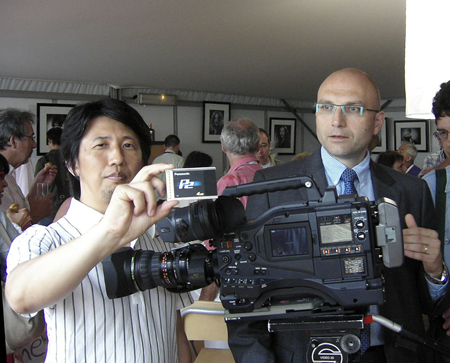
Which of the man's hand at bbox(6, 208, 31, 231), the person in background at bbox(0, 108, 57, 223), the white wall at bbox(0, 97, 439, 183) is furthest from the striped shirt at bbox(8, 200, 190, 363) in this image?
the white wall at bbox(0, 97, 439, 183)

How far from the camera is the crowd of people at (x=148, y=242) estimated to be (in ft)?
3.27

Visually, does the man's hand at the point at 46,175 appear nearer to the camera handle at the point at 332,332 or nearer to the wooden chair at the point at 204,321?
the wooden chair at the point at 204,321

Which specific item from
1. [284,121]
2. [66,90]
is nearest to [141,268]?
[66,90]

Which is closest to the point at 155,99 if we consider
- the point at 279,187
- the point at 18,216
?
the point at 18,216

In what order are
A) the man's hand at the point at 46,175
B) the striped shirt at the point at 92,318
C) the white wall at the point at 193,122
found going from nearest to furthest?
1. the striped shirt at the point at 92,318
2. the man's hand at the point at 46,175
3. the white wall at the point at 193,122

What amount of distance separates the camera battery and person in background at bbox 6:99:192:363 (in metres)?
0.09

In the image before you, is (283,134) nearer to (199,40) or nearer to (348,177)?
(199,40)

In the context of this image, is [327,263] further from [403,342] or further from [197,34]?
[197,34]

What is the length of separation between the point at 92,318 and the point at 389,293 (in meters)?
0.96

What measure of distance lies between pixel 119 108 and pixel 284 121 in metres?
9.19

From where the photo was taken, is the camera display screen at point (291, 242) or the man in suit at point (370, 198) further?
the man in suit at point (370, 198)

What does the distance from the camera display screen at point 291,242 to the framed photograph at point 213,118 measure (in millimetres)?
8169

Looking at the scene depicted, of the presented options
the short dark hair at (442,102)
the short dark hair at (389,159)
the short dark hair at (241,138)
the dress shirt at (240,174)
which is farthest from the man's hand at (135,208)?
the short dark hair at (389,159)

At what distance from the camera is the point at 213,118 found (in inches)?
362
